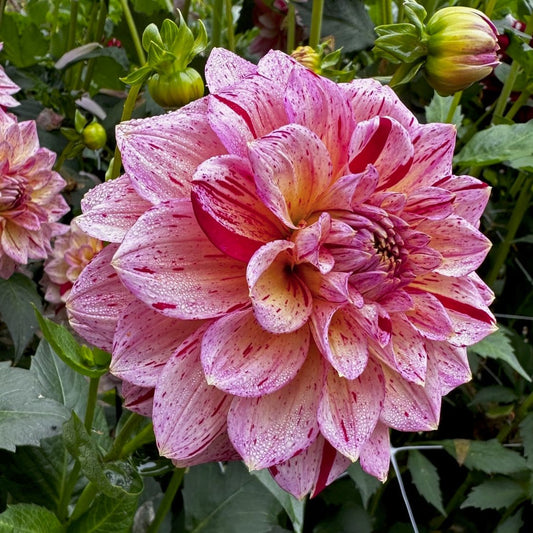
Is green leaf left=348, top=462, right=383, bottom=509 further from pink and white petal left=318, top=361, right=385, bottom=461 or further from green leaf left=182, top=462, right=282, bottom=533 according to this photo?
pink and white petal left=318, top=361, right=385, bottom=461

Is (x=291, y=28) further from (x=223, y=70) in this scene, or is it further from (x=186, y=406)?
(x=186, y=406)

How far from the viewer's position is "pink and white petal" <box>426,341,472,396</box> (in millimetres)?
486

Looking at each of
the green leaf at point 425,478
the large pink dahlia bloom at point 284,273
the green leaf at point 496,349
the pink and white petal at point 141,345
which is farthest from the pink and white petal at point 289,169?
the green leaf at point 425,478

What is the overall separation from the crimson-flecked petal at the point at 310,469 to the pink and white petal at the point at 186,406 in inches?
2.4

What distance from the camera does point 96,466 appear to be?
495 mm

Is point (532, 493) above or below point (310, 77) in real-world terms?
below

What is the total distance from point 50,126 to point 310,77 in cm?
65

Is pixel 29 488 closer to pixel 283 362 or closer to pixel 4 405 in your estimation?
pixel 4 405

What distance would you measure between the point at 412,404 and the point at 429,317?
64 millimetres

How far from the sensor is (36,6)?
1.23 meters

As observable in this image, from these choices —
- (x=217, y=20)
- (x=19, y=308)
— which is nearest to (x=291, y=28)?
(x=217, y=20)

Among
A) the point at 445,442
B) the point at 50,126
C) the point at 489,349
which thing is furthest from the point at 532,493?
the point at 50,126

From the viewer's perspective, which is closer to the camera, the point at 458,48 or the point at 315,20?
the point at 458,48

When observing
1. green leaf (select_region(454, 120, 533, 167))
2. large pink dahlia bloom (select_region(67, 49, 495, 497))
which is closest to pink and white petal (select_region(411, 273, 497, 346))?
large pink dahlia bloom (select_region(67, 49, 495, 497))
